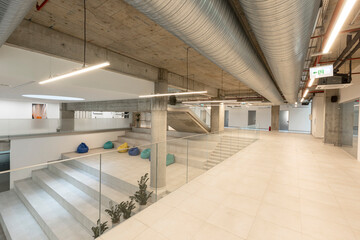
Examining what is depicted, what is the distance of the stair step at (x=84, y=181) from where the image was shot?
5.59 meters

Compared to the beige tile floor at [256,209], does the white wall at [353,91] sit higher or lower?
higher

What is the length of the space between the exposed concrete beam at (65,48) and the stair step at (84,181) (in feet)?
12.9

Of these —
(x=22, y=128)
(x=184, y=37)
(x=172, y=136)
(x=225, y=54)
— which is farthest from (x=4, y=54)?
(x=172, y=136)

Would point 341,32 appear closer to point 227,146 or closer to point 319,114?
point 227,146

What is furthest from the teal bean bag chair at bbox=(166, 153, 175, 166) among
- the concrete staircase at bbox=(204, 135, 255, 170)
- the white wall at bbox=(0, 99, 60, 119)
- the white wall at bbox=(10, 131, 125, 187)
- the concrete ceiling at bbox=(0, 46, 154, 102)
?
the white wall at bbox=(0, 99, 60, 119)

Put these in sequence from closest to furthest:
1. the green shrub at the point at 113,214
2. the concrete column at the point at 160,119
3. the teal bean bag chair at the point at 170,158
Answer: the green shrub at the point at 113,214
the concrete column at the point at 160,119
the teal bean bag chair at the point at 170,158

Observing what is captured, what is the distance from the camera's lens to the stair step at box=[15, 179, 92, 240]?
14.8 feet

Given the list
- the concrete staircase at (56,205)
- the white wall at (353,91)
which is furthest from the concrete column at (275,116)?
the concrete staircase at (56,205)

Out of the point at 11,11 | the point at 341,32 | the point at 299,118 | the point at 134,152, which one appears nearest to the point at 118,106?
the point at 134,152

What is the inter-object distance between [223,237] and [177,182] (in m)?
3.80

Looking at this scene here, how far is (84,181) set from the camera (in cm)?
669

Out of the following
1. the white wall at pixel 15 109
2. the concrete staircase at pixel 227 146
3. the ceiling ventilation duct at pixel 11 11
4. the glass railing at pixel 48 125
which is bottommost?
the concrete staircase at pixel 227 146

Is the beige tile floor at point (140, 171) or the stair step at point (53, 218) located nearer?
the stair step at point (53, 218)

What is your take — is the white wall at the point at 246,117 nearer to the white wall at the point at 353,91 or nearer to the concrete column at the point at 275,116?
the concrete column at the point at 275,116
